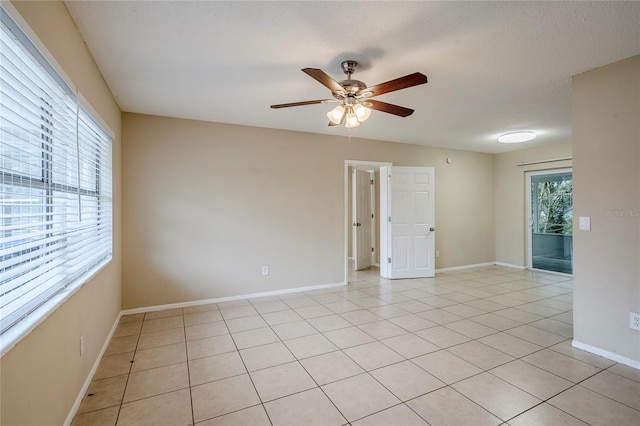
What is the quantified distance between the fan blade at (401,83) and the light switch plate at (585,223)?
1950 mm

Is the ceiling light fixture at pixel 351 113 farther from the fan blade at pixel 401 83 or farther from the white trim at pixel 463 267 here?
the white trim at pixel 463 267

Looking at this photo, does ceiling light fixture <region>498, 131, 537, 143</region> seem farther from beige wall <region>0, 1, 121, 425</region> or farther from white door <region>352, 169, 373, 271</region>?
beige wall <region>0, 1, 121, 425</region>

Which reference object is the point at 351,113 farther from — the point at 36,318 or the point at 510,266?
the point at 510,266

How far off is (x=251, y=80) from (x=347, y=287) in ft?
10.9

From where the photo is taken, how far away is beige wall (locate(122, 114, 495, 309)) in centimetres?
368

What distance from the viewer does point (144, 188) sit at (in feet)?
12.1

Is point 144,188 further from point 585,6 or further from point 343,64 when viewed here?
point 585,6

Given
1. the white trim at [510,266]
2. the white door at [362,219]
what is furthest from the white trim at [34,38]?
the white trim at [510,266]

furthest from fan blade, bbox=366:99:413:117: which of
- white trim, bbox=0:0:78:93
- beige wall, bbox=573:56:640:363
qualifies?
white trim, bbox=0:0:78:93

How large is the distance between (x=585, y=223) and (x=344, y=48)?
8.27 ft

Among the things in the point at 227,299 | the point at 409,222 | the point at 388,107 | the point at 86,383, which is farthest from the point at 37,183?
the point at 409,222

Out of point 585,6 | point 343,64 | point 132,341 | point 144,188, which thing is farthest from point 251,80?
point 132,341

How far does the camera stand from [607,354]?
99.2 inches

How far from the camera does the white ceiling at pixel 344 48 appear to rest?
5.94 ft
